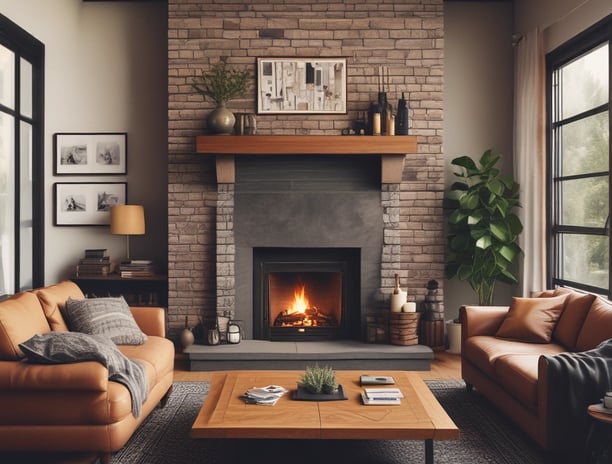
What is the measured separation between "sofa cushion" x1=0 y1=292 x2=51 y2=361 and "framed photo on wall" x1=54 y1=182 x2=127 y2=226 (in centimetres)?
235

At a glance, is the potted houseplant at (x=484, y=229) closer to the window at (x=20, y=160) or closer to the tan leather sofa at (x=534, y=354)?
the tan leather sofa at (x=534, y=354)

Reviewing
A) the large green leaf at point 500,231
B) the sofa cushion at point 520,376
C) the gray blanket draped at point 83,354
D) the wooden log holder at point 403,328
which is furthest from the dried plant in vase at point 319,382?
the large green leaf at point 500,231

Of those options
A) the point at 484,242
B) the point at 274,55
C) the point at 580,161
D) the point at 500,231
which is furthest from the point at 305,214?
the point at 580,161

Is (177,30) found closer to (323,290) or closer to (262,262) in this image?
(262,262)

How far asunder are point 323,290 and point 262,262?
24.8 inches

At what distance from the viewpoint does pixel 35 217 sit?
18.6 ft

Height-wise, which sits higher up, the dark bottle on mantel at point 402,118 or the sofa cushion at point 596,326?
the dark bottle on mantel at point 402,118

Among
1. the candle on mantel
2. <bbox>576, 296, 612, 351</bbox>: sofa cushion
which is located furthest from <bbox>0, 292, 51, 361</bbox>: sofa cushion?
<bbox>576, 296, 612, 351</bbox>: sofa cushion

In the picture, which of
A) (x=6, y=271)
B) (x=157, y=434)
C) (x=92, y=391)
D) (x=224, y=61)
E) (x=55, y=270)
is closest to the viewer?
(x=92, y=391)

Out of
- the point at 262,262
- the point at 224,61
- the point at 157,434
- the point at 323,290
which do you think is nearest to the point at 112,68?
the point at 224,61

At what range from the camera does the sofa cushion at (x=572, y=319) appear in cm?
394

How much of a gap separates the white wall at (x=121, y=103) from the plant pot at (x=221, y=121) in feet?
2.73

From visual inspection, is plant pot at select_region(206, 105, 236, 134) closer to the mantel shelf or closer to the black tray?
the mantel shelf

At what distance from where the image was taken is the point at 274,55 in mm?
5598
